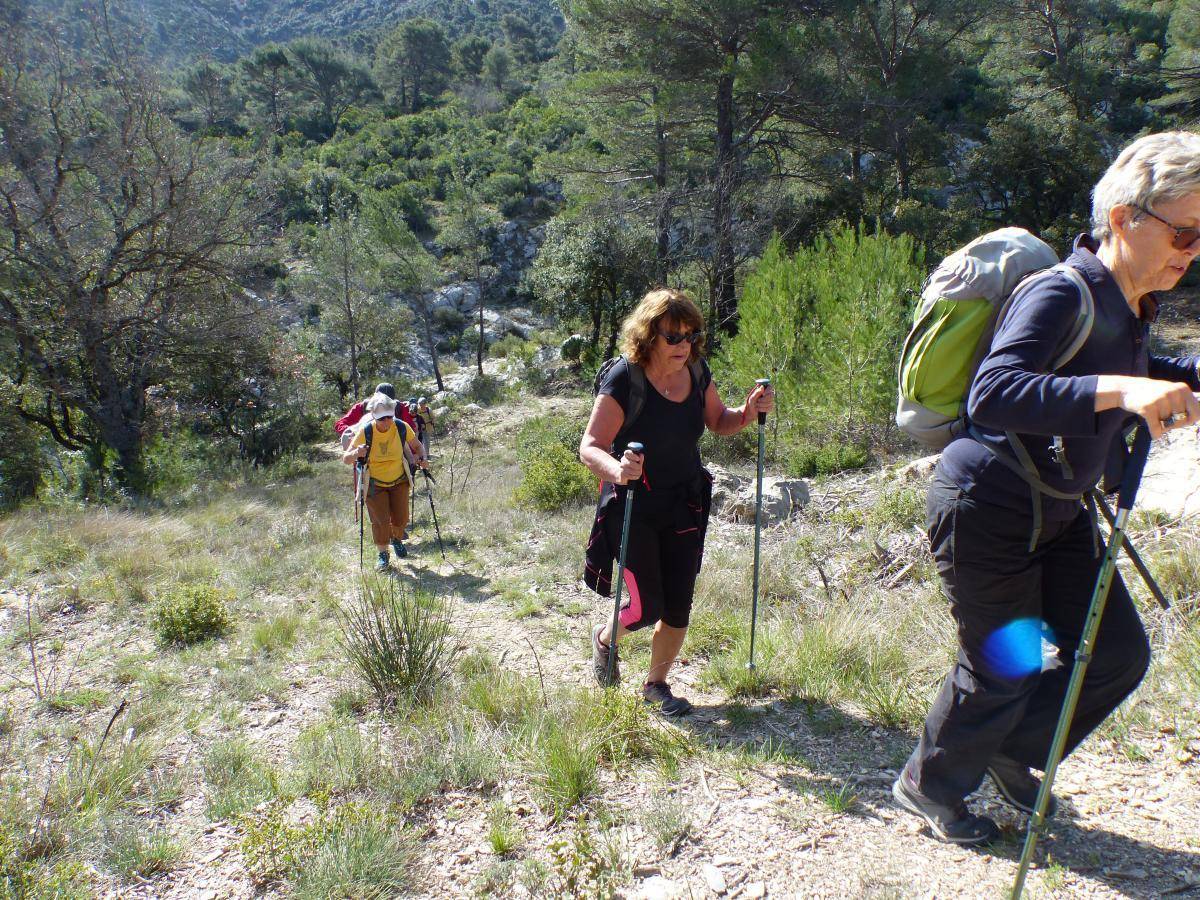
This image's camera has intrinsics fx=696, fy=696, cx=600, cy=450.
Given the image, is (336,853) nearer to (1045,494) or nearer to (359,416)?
(1045,494)

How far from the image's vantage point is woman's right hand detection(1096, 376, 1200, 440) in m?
1.34

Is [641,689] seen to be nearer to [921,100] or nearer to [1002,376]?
[1002,376]

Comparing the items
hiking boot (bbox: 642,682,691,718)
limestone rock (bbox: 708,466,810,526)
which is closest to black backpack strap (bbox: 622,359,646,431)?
hiking boot (bbox: 642,682,691,718)

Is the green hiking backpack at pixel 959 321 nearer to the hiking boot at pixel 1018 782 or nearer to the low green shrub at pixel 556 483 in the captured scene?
the hiking boot at pixel 1018 782

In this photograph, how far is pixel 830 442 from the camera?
8781 mm

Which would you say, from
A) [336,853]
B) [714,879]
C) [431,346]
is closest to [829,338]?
[714,879]

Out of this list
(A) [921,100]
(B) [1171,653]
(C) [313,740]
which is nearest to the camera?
(B) [1171,653]

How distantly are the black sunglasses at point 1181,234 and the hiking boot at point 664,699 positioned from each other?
7.79 feet

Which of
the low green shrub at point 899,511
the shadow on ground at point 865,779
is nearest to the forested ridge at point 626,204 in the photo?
the low green shrub at point 899,511

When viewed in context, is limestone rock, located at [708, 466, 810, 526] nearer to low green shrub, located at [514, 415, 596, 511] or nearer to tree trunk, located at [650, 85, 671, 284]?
low green shrub, located at [514, 415, 596, 511]

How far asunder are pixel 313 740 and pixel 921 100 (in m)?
18.6

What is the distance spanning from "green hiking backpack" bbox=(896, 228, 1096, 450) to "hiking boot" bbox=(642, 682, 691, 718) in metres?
1.68

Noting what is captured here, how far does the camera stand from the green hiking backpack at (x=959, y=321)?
181 cm

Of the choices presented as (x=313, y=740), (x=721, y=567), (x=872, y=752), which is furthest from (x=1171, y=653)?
(x=313, y=740)
